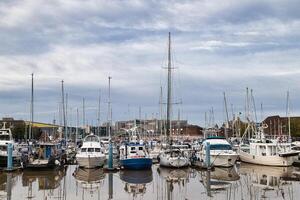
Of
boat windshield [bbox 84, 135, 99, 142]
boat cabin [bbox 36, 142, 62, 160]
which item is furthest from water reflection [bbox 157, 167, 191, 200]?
boat windshield [bbox 84, 135, 99, 142]

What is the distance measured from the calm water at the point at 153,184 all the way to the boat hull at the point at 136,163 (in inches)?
32.6

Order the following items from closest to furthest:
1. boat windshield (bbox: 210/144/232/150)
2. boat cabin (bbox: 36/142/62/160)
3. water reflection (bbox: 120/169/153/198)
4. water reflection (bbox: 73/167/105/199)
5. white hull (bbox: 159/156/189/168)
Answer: water reflection (bbox: 120/169/153/198), water reflection (bbox: 73/167/105/199), white hull (bbox: 159/156/189/168), boat cabin (bbox: 36/142/62/160), boat windshield (bbox: 210/144/232/150)

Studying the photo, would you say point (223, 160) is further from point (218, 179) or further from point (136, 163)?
point (218, 179)

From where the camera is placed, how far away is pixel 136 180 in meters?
37.1

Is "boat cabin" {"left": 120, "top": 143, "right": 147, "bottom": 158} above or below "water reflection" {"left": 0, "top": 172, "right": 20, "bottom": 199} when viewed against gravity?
above

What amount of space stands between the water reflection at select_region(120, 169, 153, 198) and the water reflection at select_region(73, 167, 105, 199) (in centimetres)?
200

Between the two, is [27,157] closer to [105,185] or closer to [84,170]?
[84,170]

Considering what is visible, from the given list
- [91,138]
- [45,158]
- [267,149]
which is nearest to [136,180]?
[45,158]

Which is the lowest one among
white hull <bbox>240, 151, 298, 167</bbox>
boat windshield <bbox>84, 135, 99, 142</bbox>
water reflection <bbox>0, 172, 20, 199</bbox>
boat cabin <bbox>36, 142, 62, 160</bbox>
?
water reflection <bbox>0, 172, 20, 199</bbox>

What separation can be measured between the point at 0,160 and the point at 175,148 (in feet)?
61.0

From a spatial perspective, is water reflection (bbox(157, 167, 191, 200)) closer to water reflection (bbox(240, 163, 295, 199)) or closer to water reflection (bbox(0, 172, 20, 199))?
water reflection (bbox(240, 163, 295, 199))

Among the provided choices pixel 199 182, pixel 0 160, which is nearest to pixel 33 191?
pixel 199 182

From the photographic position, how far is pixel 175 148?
49.9m

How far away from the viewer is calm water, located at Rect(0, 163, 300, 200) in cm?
2820
